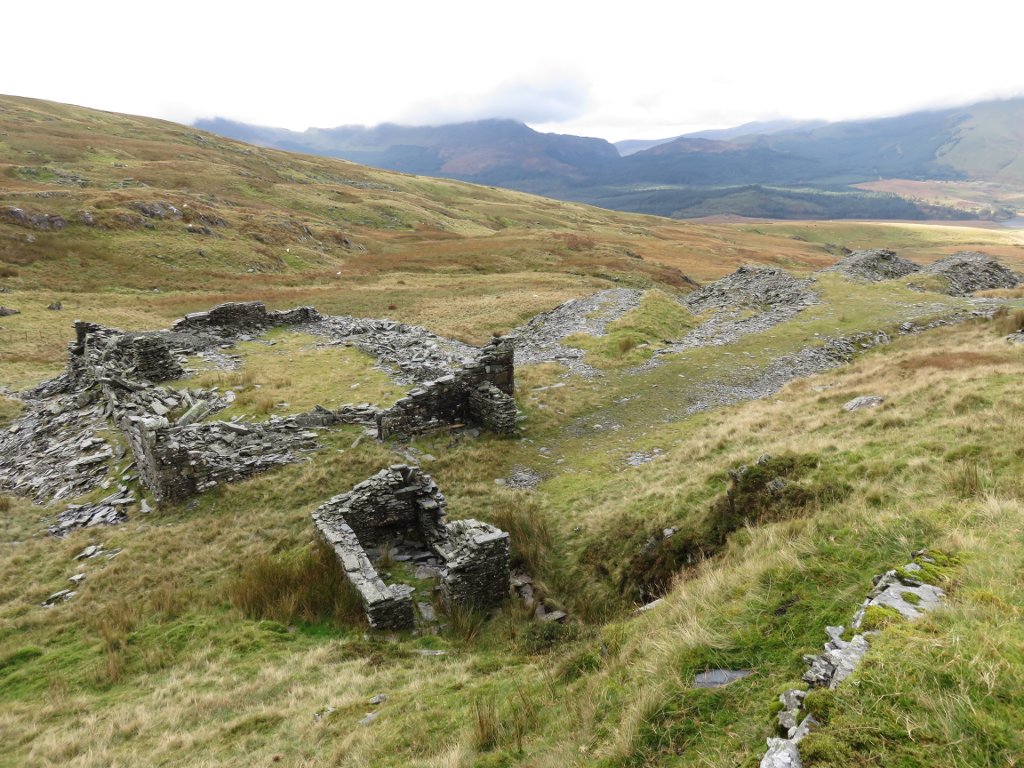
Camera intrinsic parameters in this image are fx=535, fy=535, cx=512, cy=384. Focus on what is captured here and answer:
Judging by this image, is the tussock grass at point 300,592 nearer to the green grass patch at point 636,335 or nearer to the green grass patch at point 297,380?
the green grass patch at point 297,380

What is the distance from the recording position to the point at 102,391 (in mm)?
22109

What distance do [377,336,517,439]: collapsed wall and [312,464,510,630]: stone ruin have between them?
16.3 feet

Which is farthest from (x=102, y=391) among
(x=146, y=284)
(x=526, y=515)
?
(x=146, y=284)

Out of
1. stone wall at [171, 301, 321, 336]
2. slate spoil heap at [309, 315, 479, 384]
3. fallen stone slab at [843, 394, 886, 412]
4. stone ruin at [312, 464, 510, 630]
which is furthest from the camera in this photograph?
stone wall at [171, 301, 321, 336]

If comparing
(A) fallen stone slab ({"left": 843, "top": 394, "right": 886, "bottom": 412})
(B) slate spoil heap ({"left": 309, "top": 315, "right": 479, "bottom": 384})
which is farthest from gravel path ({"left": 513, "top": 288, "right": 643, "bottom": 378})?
(A) fallen stone slab ({"left": 843, "top": 394, "right": 886, "bottom": 412})

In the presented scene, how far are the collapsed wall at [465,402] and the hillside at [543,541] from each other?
0.25m

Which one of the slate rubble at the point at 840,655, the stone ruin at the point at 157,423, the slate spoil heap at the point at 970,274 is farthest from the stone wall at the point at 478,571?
the slate spoil heap at the point at 970,274

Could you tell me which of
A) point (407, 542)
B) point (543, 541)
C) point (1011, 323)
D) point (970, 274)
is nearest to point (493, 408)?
point (407, 542)

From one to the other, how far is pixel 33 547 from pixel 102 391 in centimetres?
1014

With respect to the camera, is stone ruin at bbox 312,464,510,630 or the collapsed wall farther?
the collapsed wall

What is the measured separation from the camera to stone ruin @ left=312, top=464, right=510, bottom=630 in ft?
35.0

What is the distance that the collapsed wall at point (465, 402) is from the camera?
62.3ft

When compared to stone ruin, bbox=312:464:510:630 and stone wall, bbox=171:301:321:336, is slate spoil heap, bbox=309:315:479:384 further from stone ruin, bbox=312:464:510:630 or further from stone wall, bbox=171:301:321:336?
stone ruin, bbox=312:464:510:630

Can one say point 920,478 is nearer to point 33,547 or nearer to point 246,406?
point 33,547
